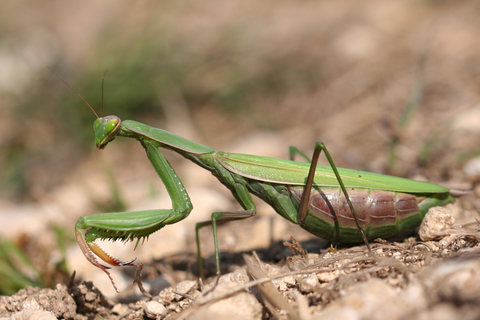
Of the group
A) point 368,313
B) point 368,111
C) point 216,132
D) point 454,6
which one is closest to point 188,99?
point 216,132

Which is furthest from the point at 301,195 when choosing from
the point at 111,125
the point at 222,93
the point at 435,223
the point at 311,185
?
the point at 222,93

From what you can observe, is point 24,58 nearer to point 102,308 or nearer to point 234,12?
point 234,12

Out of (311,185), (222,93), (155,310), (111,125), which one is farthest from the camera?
(222,93)

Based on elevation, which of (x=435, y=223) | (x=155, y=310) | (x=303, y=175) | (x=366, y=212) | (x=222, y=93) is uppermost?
(x=222, y=93)

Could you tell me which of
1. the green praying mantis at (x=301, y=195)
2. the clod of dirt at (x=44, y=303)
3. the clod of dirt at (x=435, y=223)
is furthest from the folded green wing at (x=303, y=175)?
the clod of dirt at (x=44, y=303)

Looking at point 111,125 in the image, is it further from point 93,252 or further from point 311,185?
point 311,185

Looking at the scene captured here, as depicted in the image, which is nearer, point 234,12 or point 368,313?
point 368,313
